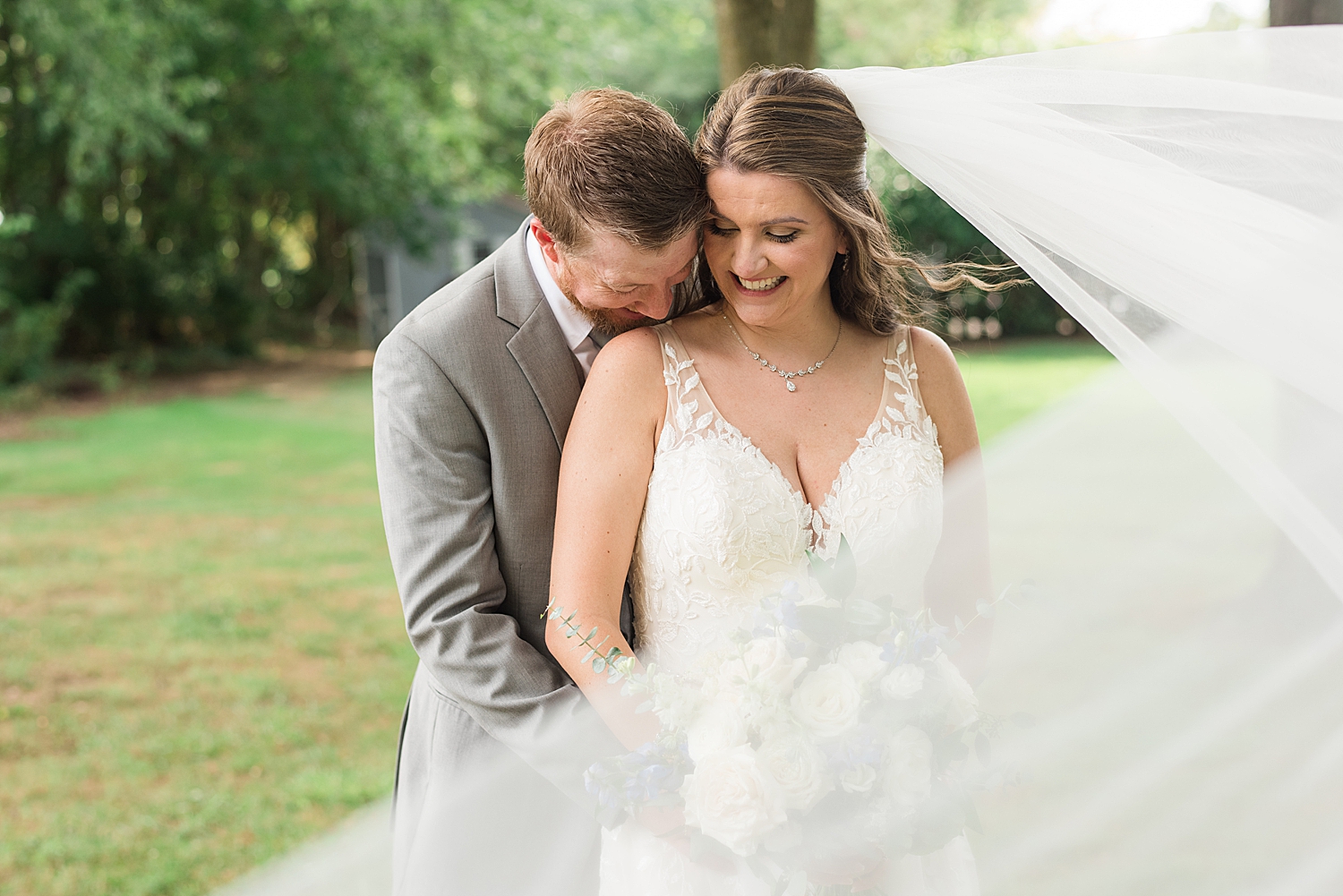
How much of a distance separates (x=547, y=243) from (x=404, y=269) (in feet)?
83.6

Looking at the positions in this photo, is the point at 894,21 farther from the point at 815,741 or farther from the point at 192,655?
the point at 815,741

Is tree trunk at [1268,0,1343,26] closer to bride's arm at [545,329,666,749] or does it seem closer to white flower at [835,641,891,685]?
bride's arm at [545,329,666,749]

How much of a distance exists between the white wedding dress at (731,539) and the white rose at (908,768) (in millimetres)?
564

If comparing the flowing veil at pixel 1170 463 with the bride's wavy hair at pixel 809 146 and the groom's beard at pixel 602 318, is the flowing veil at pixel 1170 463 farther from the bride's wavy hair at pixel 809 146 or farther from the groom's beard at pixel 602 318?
the groom's beard at pixel 602 318

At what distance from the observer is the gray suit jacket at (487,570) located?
2334mm

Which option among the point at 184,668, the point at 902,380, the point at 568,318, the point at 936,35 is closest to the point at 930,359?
the point at 902,380

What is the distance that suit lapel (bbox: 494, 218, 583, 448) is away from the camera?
2441mm

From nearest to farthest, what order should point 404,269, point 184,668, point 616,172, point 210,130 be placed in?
point 616,172 → point 184,668 → point 210,130 → point 404,269

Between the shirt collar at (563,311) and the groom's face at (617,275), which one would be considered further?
the shirt collar at (563,311)

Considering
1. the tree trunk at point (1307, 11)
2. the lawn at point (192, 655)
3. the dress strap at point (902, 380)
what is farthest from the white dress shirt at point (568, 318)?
the tree trunk at point (1307, 11)

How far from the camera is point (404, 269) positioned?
88.3ft

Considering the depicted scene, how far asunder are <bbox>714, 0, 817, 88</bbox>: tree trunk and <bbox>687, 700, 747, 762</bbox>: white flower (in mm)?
4879

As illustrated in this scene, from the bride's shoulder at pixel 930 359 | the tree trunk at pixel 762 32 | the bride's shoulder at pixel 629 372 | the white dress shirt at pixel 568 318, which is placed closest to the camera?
the bride's shoulder at pixel 629 372

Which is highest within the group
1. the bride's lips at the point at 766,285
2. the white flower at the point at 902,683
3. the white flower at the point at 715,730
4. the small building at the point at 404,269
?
the bride's lips at the point at 766,285
